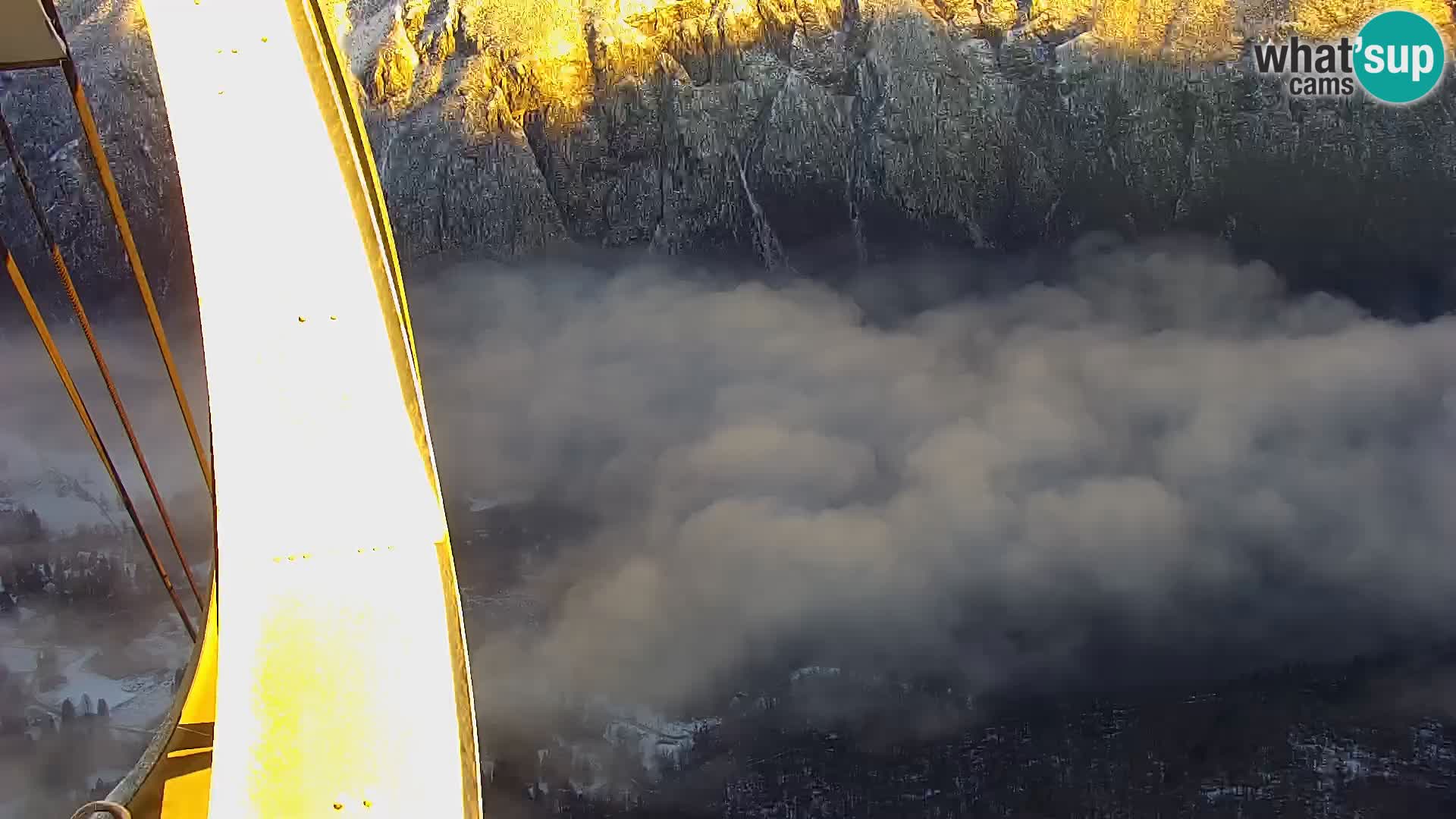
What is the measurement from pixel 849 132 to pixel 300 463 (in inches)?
3635

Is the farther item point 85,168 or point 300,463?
point 85,168

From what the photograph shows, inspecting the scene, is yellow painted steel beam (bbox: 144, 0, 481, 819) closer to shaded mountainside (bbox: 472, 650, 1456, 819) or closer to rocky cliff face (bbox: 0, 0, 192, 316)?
rocky cliff face (bbox: 0, 0, 192, 316)

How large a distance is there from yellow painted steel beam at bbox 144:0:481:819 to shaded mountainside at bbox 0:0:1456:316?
76975 millimetres

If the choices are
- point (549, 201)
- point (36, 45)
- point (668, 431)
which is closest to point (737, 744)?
point (668, 431)

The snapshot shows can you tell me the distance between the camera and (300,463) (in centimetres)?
262

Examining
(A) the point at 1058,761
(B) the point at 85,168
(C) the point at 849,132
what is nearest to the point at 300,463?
(B) the point at 85,168

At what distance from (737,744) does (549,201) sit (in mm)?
92923

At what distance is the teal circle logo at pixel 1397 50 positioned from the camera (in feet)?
173

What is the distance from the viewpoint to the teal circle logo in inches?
2071

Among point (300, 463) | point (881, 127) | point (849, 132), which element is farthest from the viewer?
point (849, 132)

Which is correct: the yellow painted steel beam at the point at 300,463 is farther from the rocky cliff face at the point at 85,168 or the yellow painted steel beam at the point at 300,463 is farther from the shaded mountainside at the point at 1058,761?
the shaded mountainside at the point at 1058,761

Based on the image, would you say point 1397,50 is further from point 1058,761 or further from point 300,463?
point 1058,761

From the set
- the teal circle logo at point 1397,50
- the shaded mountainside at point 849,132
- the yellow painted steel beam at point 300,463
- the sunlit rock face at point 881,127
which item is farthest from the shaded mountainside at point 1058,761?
the yellow painted steel beam at point 300,463

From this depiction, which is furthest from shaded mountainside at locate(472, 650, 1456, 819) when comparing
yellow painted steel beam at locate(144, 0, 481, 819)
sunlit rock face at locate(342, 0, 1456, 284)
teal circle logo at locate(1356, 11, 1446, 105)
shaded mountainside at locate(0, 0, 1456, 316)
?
yellow painted steel beam at locate(144, 0, 481, 819)
